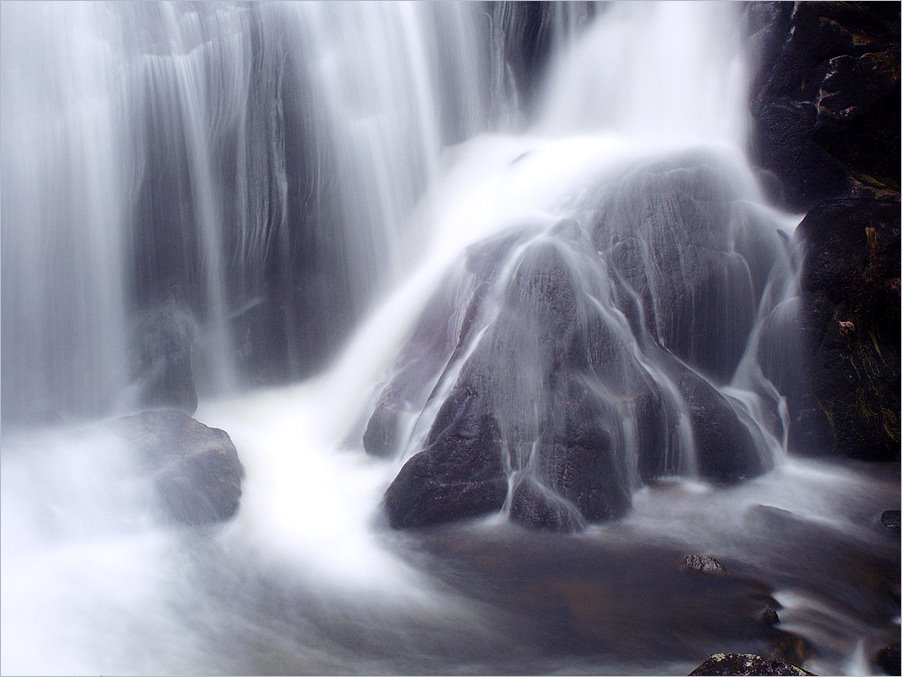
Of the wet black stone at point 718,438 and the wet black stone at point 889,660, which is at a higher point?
the wet black stone at point 718,438

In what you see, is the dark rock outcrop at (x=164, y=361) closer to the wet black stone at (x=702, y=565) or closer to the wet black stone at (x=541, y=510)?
the wet black stone at (x=541, y=510)

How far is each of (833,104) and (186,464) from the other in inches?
286

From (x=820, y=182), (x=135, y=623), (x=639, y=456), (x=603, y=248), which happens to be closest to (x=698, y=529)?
(x=639, y=456)

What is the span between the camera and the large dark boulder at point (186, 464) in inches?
243

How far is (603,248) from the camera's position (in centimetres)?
734

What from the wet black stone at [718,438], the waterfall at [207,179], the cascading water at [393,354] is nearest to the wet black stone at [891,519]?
the cascading water at [393,354]

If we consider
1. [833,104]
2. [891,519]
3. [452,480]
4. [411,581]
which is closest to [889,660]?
[891,519]

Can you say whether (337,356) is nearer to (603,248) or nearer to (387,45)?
(603,248)

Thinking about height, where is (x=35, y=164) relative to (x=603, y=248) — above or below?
above

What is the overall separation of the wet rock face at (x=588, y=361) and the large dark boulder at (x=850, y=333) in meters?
0.50

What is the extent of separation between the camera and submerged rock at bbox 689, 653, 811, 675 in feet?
13.0

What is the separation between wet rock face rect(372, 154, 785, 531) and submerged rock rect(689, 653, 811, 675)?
187 cm

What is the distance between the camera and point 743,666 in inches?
157

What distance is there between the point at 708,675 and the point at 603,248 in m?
4.14
